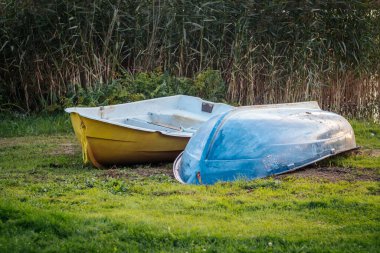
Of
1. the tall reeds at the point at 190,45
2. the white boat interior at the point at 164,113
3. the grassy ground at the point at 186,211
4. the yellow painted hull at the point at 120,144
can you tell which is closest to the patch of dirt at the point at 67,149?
the white boat interior at the point at 164,113

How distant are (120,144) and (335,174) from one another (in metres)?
2.39

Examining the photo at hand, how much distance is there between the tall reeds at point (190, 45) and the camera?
37.3 feet

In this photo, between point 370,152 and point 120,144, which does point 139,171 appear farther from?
point 370,152

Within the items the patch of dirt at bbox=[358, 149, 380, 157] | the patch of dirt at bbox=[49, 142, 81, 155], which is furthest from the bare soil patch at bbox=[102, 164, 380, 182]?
the patch of dirt at bbox=[49, 142, 81, 155]

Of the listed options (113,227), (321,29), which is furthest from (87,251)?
(321,29)

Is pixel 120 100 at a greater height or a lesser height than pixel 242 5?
lesser

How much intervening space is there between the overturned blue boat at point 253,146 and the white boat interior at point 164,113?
175 centimetres

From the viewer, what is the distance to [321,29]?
11688 millimetres

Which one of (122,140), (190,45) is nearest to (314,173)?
(122,140)

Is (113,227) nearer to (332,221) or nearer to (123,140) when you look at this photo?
(332,221)

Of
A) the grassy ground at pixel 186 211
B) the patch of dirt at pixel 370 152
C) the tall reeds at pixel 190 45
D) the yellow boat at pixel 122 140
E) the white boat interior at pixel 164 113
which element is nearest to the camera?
the grassy ground at pixel 186 211

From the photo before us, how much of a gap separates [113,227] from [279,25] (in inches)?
288

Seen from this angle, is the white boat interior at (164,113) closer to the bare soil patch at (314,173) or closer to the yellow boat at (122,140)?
the yellow boat at (122,140)

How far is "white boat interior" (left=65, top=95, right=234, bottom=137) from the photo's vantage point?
9177 millimetres
